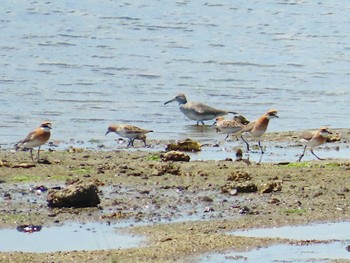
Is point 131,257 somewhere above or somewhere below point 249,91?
above

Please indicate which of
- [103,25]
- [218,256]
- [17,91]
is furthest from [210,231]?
[103,25]

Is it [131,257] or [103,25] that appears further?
[103,25]

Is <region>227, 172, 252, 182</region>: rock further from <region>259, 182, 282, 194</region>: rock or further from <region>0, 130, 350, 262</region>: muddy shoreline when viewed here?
<region>259, 182, 282, 194</region>: rock

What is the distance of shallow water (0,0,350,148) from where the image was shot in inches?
723

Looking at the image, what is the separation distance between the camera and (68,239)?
8.98 m

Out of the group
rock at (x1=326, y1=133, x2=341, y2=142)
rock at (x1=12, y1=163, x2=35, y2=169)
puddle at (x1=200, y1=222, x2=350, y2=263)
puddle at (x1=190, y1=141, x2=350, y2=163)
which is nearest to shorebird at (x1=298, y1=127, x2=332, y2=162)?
puddle at (x1=190, y1=141, x2=350, y2=163)

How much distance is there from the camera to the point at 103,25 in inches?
1164

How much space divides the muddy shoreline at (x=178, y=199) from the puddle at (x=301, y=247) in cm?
16

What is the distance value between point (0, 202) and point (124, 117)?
7927 mm

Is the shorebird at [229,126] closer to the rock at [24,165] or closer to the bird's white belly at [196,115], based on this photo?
the bird's white belly at [196,115]

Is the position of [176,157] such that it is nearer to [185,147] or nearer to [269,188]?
[185,147]

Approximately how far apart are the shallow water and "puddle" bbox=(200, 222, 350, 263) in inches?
267

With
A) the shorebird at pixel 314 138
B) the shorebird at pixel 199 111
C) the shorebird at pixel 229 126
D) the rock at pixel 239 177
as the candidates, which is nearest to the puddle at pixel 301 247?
the rock at pixel 239 177

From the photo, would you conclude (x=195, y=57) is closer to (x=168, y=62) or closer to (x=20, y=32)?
(x=168, y=62)
